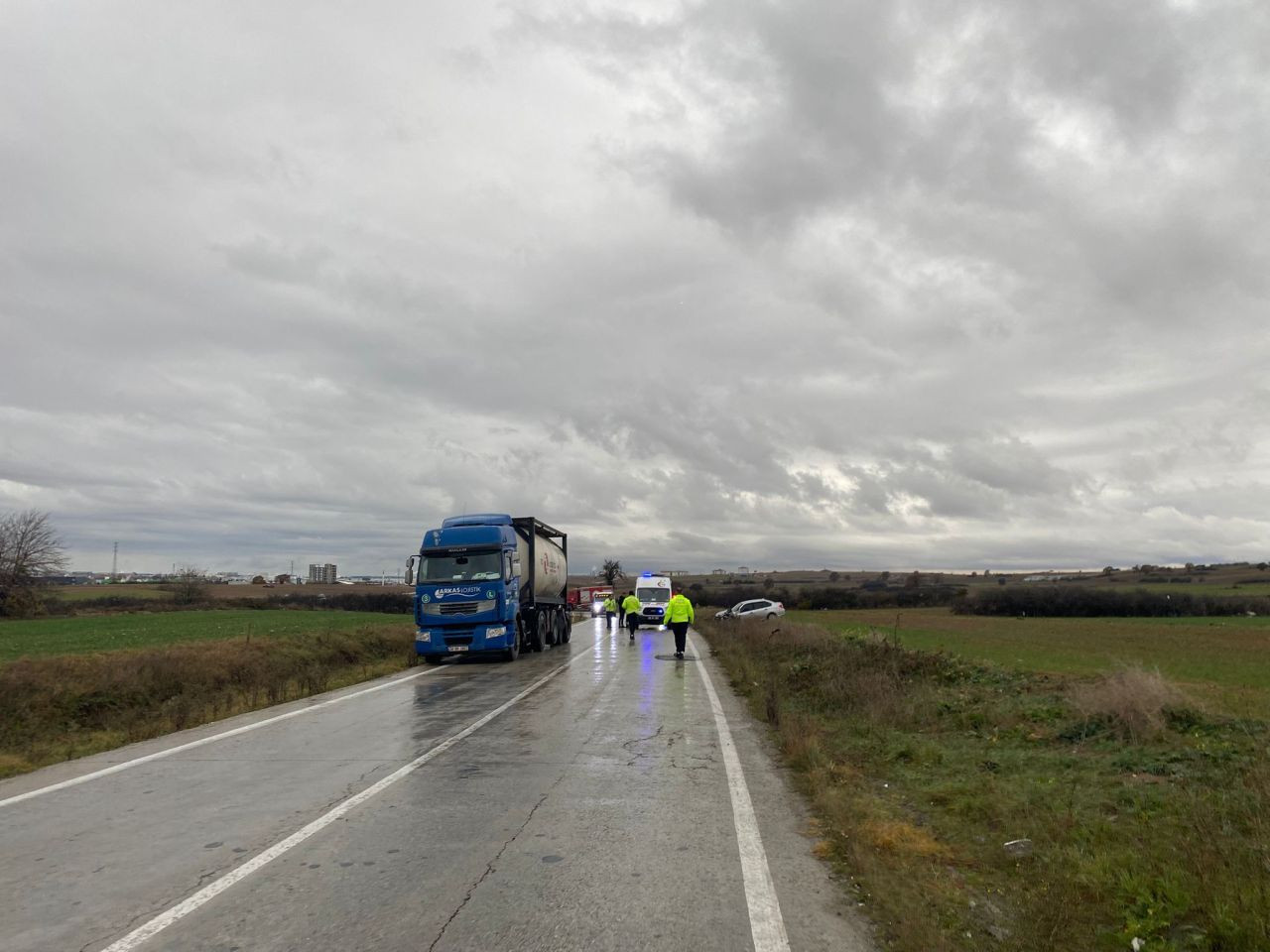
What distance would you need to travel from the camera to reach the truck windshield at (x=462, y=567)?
69.7ft

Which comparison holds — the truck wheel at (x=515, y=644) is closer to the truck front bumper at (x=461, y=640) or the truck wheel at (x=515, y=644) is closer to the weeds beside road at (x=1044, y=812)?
the truck front bumper at (x=461, y=640)

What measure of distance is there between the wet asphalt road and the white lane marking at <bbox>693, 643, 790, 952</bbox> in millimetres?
25

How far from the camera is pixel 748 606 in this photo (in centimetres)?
4991

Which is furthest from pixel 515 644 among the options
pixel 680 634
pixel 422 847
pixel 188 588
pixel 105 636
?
pixel 188 588

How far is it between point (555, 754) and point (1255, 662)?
2577 cm

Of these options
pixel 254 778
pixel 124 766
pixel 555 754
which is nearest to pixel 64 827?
pixel 254 778

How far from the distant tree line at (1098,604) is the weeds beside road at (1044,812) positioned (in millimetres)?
66472

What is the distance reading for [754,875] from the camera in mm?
5234

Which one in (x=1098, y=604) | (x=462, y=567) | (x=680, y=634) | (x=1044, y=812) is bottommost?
(x=1098, y=604)

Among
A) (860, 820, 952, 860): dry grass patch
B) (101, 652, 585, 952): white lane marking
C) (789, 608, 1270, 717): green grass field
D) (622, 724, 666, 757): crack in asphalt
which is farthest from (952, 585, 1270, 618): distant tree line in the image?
(860, 820, 952, 860): dry grass patch

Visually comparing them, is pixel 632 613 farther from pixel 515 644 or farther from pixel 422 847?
pixel 422 847

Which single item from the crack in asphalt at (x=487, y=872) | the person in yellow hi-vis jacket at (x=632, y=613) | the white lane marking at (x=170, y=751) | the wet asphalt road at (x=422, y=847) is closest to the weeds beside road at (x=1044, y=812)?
the wet asphalt road at (x=422, y=847)

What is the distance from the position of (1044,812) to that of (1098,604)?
3008 inches

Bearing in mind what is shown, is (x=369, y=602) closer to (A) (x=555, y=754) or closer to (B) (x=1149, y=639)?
(B) (x=1149, y=639)
